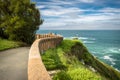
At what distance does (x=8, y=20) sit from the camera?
1426 inches

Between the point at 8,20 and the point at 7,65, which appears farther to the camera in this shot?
the point at 8,20

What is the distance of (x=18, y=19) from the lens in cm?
3525

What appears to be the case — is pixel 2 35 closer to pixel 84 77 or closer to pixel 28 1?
pixel 28 1

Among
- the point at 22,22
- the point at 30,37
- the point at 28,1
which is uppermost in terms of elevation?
the point at 28,1

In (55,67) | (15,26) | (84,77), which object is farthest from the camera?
(15,26)

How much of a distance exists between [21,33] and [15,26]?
2088 mm

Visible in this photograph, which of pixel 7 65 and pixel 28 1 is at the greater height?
pixel 28 1

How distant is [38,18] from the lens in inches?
1539

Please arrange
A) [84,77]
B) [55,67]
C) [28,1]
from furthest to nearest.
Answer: [28,1] < [55,67] < [84,77]

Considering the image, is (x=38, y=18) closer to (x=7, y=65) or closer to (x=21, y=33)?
(x=21, y=33)

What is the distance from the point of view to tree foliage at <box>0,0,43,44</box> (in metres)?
35.5

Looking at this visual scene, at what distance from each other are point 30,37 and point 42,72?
106 ft

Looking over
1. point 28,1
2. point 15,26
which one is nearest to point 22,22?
point 15,26

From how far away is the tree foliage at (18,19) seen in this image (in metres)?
35.5
